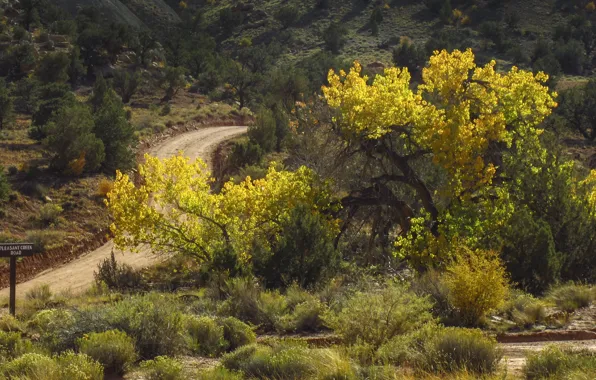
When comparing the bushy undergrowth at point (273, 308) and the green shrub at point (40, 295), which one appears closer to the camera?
the bushy undergrowth at point (273, 308)

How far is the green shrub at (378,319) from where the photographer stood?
32.7ft

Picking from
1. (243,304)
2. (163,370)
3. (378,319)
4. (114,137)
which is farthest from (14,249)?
(114,137)

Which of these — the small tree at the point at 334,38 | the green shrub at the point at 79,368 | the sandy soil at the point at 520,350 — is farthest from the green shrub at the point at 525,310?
the small tree at the point at 334,38

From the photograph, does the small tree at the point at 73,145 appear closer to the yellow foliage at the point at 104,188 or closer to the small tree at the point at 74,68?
the yellow foliage at the point at 104,188

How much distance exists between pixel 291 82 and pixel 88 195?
1203 inches

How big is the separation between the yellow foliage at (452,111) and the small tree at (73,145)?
725 inches

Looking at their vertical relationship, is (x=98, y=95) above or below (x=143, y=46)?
below

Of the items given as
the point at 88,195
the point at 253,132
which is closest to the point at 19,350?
the point at 88,195

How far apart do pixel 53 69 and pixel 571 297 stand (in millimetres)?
47465

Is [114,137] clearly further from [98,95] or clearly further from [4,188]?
[98,95]

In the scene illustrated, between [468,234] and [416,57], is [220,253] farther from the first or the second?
[416,57]

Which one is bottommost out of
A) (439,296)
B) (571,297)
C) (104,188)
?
(104,188)

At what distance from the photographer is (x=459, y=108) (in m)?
17.7

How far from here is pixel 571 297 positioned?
43.7 ft
